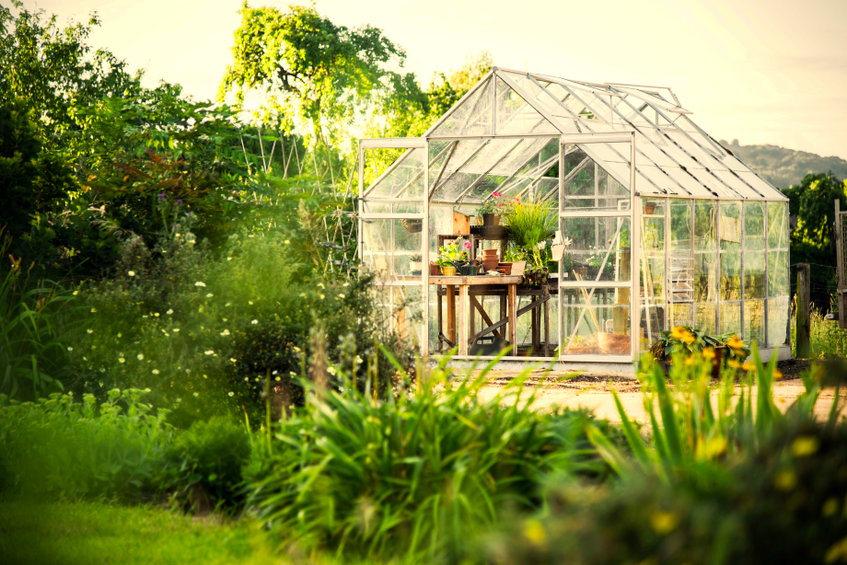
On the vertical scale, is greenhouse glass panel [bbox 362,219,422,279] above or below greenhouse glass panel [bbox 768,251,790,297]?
above

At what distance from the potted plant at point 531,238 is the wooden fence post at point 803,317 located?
377 cm

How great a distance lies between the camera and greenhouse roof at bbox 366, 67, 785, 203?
1156 centimetres

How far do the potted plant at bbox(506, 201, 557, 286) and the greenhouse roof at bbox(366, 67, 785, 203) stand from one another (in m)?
1.06

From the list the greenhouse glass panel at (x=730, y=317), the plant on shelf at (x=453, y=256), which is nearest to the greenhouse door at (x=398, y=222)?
the plant on shelf at (x=453, y=256)

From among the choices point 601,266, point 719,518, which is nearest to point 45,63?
point 601,266

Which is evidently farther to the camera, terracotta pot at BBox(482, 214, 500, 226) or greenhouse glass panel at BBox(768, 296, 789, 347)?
greenhouse glass panel at BBox(768, 296, 789, 347)

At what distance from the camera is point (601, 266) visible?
36.8 ft

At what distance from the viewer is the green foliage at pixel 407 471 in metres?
3.50

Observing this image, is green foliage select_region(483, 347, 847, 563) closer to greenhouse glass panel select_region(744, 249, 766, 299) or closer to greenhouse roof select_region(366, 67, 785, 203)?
greenhouse roof select_region(366, 67, 785, 203)

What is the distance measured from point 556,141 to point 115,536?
A: 35.1 feet

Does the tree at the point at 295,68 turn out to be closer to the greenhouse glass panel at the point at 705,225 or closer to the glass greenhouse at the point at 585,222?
the glass greenhouse at the point at 585,222

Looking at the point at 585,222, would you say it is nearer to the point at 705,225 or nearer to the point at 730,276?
the point at 705,225

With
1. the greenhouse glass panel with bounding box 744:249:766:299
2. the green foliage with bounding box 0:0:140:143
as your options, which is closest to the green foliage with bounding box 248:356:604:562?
the greenhouse glass panel with bounding box 744:249:766:299

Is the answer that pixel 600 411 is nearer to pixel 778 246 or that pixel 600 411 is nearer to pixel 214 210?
pixel 214 210
